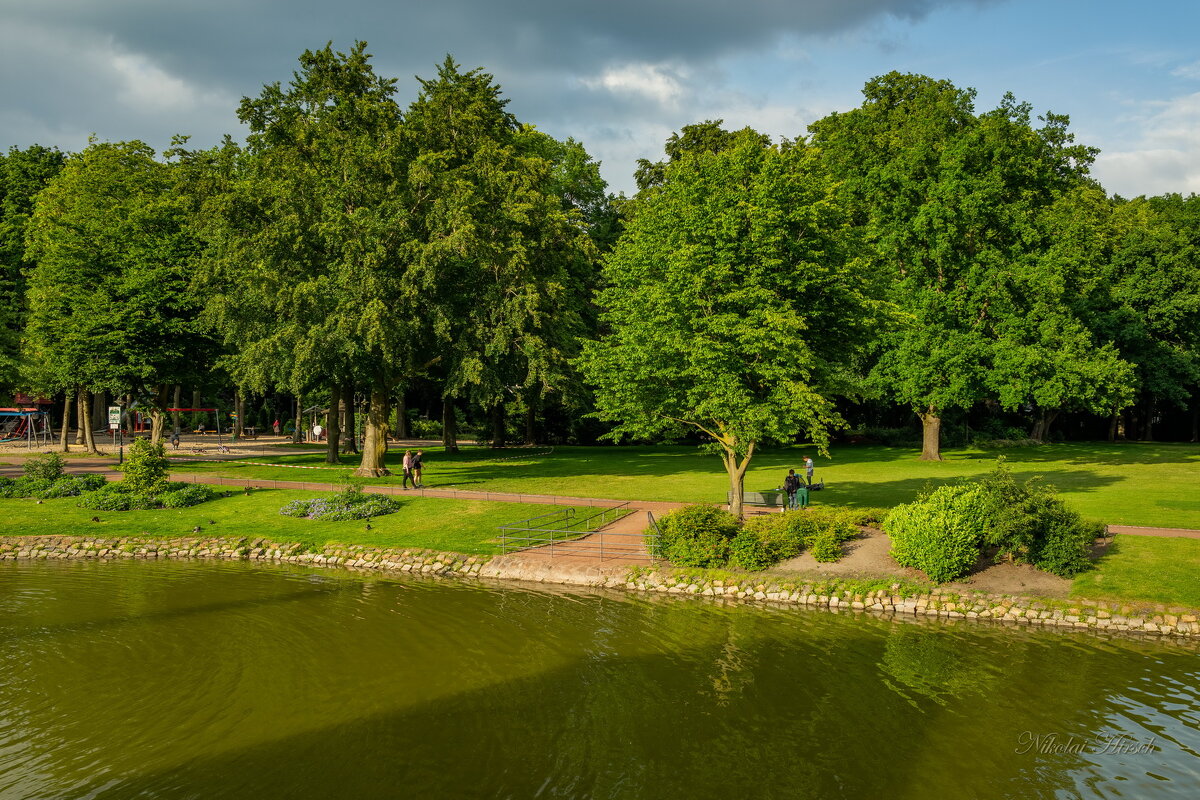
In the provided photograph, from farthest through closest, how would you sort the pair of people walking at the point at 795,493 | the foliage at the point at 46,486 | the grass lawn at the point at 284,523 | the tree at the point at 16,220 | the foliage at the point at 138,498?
the tree at the point at 16,220 < the foliage at the point at 46,486 < the foliage at the point at 138,498 < the pair of people walking at the point at 795,493 < the grass lawn at the point at 284,523

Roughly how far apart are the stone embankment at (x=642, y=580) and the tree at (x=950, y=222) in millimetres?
21582

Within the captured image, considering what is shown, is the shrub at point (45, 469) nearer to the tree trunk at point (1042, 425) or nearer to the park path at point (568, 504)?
the park path at point (568, 504)

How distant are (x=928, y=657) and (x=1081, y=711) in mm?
3326

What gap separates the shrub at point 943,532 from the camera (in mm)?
20891

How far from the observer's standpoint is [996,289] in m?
41.4

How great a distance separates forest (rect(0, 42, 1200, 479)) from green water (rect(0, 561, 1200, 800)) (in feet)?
27.6

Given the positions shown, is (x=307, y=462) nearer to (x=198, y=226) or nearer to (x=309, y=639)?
(x=198, y=226)

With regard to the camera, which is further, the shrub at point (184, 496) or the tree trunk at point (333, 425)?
the tree trunk at point (333, 425)

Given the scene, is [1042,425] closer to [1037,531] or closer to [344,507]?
[1037,531]

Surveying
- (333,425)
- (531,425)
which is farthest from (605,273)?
(531,425)

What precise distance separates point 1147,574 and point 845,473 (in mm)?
21898

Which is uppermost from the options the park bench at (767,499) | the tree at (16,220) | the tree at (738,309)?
the tree at (16,220)

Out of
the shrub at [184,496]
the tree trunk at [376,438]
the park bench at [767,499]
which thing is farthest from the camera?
the tree trunk at [376,438]

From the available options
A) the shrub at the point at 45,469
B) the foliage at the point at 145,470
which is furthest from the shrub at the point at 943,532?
the shrub at the point at 45,469
